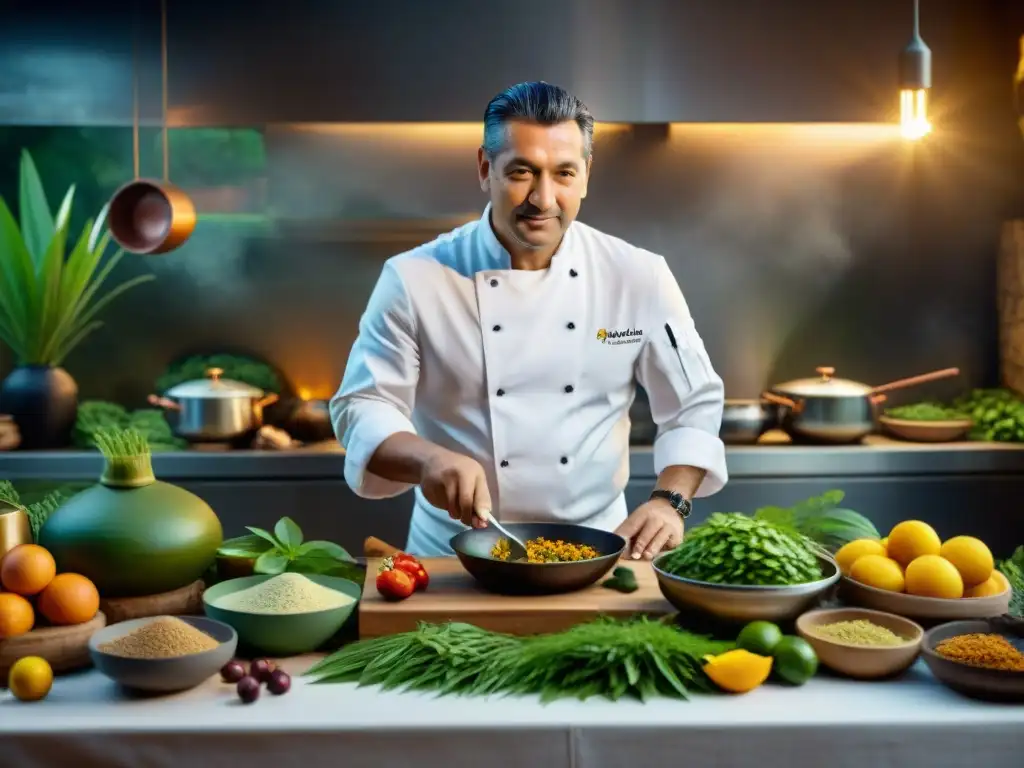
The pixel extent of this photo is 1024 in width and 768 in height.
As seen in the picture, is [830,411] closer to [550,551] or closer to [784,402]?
[784,402]

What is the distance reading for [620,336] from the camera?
2602mm

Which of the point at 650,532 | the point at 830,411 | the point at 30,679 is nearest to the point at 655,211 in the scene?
the point at 830,411

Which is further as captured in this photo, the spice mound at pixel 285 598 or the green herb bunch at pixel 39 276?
the green herb bunch at pixel 39 276

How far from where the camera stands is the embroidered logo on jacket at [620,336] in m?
2.60

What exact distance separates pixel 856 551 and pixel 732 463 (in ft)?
6.37

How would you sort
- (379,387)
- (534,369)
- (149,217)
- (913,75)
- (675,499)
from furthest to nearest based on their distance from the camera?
1. (149,217)
2. (913,75)
3. (534,369)
4. (379,387)
5. (675,499)

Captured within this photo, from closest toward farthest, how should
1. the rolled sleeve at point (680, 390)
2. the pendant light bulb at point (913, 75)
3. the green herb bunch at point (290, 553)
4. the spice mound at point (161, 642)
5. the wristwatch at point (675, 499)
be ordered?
the spice mound at point (161, 642)
the green herb bunch at point (290, 553)
the wristwatch at point (675, 499)
the rolled sleeve at point (680, 390)
the pendant light bulb at point (913, 75)

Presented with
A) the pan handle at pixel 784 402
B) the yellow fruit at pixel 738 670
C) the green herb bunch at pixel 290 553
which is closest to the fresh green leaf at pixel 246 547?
the green herb bunch at pixel 290 553

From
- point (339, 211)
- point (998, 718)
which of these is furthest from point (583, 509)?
point (339, 211)

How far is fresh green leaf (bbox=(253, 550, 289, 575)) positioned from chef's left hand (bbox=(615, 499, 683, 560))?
2.06ft

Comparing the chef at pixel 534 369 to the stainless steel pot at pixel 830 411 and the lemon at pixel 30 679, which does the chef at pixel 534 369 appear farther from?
the stainless steel pot at pixel 830 411

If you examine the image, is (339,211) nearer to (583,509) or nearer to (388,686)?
(583,509)

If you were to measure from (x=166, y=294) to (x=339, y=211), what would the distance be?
76cm

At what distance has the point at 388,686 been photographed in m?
1.64
